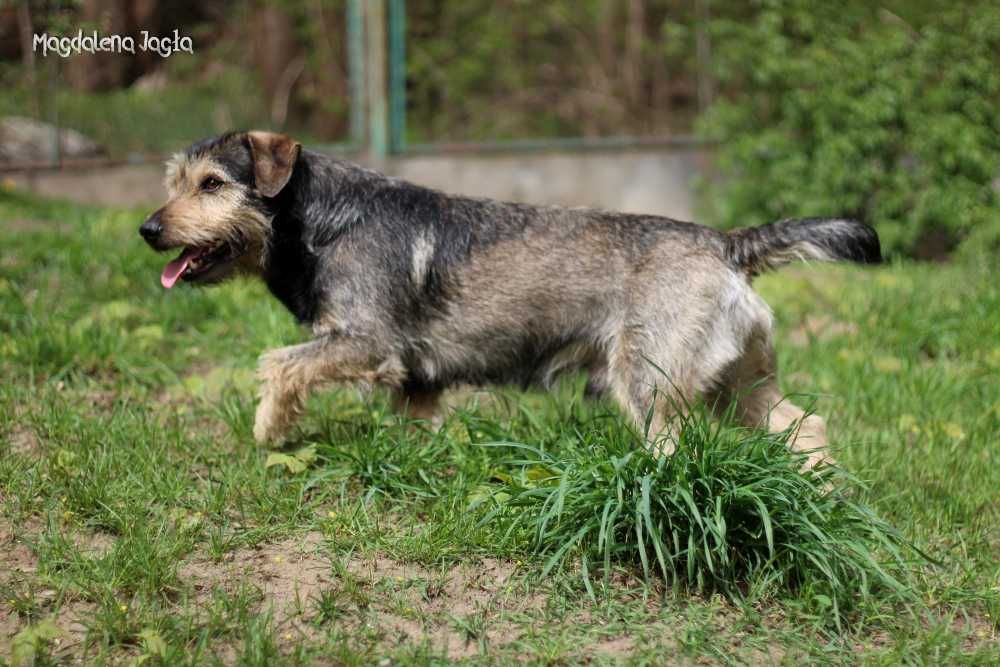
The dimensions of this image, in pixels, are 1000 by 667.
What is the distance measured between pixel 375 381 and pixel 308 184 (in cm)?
103

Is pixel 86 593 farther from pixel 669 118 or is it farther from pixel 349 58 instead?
pixel 669 118

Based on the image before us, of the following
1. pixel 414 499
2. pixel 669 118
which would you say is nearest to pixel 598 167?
pixel 669 118

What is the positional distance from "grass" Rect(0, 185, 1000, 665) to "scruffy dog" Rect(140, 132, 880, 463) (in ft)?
0.80

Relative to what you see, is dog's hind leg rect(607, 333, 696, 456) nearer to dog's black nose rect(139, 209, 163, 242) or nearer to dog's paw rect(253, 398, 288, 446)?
dog's paw rect(253, 398, 288, 446)

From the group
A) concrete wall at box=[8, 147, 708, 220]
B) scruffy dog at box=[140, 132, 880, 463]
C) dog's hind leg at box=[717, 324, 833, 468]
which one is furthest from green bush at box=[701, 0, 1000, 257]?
scruffy dog at box=[140, 132, 880, 463]

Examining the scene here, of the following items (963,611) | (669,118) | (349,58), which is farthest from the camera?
(669,118)

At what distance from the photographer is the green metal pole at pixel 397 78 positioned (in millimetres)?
10547

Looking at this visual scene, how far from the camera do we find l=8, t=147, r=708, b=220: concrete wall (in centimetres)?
1066

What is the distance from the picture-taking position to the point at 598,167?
10977mm

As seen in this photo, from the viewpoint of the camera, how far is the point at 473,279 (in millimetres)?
5000

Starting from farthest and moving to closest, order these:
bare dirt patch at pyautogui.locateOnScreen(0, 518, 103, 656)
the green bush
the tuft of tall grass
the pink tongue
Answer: the green bush → the pink tongue → the tuft of tall grass → bare dirt patch at pyautogui.locateOnScreen(0, 518, 103, 656)

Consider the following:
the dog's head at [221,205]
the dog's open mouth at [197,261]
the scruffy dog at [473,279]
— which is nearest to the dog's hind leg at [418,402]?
the scruffy dog at [473,279]

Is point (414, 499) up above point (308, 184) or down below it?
below

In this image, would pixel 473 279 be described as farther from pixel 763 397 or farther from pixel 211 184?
pixel 763 397
